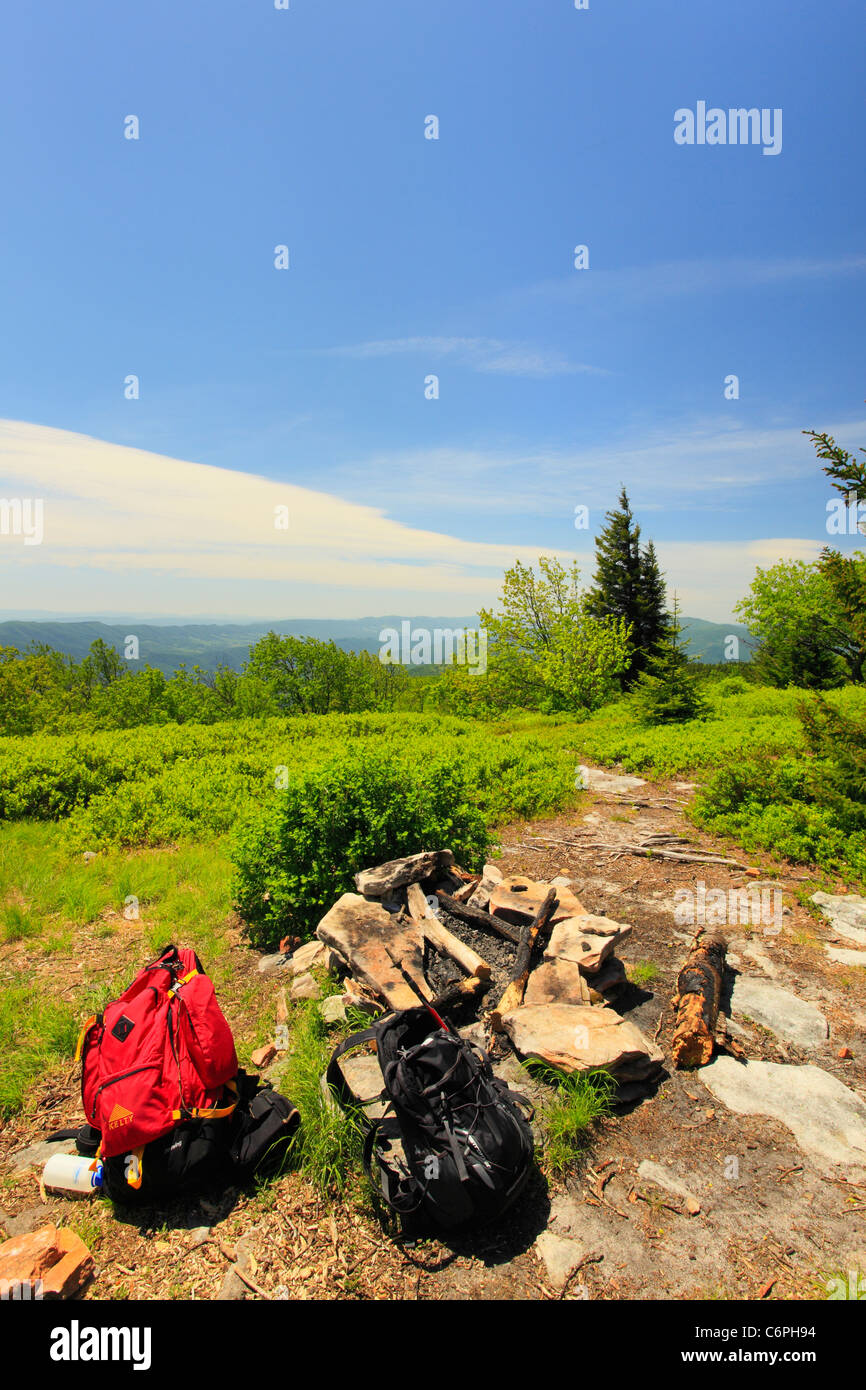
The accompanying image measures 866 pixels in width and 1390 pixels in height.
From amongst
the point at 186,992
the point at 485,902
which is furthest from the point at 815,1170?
the point at 186,992

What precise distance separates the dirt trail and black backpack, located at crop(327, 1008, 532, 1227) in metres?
0.25

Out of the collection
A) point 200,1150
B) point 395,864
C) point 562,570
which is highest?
point 562,570

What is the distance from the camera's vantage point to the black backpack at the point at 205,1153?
3326 mm

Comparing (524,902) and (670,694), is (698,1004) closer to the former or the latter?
(524,902)

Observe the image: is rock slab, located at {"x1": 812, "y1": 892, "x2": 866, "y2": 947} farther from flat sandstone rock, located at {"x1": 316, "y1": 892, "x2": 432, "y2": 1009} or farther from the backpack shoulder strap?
the backpack shoulder strap

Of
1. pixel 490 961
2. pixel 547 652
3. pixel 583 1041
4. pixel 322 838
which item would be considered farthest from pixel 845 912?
pixel 547 652

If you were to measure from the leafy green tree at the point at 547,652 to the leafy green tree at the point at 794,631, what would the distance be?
361 inches

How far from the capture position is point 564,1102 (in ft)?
12.7

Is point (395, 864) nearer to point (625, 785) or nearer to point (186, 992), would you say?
point (186, 992)

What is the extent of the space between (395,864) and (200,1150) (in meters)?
3.28

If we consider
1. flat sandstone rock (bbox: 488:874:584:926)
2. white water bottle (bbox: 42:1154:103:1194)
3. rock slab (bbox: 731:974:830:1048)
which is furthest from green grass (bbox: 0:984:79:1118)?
rock slab (bbox: 731:974:830:1048)

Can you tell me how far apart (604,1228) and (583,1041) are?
3.46ft

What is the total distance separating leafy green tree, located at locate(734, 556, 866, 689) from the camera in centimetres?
3019

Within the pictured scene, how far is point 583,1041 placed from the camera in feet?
13.4
